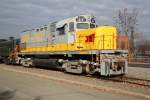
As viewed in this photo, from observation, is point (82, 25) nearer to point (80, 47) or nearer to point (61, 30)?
point (80, 47)

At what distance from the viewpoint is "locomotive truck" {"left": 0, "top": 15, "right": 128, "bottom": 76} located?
1723 cm

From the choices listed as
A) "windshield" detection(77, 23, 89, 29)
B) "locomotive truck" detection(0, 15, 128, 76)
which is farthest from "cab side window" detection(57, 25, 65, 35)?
"windshield" detection(77, 23, 89, 29)

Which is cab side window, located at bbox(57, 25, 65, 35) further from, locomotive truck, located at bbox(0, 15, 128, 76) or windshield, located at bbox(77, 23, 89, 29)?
windshield, located at bbox(77, 23, 89, 29)

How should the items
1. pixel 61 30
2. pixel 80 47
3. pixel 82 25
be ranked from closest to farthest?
pixel 80 47 < pixel 82 25 < pixel 61 30

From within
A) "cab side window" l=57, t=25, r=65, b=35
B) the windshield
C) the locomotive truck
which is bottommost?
the locomotive truck

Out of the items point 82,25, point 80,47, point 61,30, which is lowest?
point 80,47

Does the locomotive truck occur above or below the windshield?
below

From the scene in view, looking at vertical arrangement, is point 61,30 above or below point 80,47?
above

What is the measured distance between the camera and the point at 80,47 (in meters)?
18.9

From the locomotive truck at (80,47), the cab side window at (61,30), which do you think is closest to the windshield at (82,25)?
the locomotive truck at (80,47)

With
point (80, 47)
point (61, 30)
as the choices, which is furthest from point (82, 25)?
point (61, 30)

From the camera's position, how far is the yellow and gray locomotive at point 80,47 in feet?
56.5

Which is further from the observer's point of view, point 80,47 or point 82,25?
point 82,25

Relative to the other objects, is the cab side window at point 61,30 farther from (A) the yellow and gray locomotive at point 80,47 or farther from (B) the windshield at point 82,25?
(B) the windshield at point 82,25
